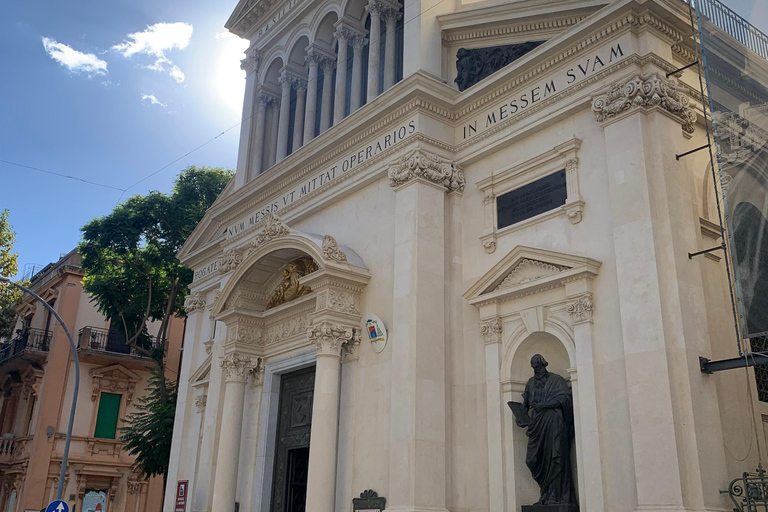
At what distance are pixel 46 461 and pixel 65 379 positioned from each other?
341 cm

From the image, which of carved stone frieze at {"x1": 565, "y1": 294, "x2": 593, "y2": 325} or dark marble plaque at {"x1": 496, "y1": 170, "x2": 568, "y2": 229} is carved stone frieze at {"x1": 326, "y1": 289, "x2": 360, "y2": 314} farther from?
carved stone frieze at {"x1": 565, "y1": 294, "x2": 593, "y2": 325}

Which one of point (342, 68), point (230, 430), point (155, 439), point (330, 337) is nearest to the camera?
point (330, 337)

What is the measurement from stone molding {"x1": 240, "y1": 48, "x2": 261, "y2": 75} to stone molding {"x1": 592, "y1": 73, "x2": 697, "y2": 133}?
12.3 metres

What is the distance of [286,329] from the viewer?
16875 mm

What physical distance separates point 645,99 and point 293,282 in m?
8.73

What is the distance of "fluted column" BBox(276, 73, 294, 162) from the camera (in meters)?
20.0

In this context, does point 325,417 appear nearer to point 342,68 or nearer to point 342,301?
point 342,301

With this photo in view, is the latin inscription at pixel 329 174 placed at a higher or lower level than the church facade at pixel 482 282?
higher

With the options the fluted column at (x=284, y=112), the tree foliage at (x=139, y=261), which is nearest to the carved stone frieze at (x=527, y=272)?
the fluted column at (x=284, y=112)

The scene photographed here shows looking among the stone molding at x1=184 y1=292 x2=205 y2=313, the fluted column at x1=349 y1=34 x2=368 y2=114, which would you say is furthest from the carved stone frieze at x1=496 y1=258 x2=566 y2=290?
the stone molding at x1=184 y1=292 x2=205 y2=313

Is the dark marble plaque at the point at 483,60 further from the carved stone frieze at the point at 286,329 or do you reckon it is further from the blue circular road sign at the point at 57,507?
the blue circular road sign at the point at 57,507

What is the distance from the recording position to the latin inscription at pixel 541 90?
12180mm

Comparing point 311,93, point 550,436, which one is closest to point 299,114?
point 311,93

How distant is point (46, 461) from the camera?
2989 cm
